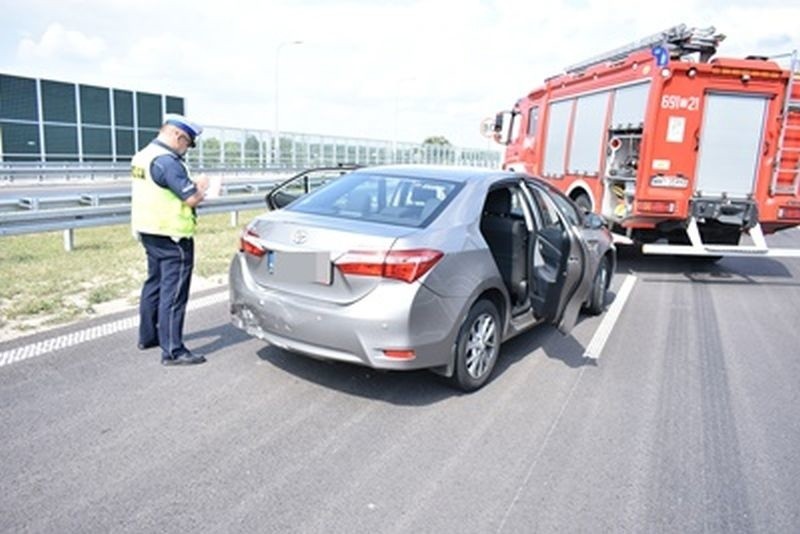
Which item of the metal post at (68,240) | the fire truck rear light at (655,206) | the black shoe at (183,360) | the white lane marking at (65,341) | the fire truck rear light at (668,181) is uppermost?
the fire truck rear light at (668,181)

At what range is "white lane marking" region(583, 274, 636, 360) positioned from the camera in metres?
5.38

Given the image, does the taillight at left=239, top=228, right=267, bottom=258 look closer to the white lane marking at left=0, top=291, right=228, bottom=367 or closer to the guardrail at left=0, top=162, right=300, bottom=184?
the white lane marking at left=0, top=291, right=228, bottom=367

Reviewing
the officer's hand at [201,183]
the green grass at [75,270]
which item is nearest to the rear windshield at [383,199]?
the officer's hand at [201,183]

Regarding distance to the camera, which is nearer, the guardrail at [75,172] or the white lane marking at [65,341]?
the white lane marking at [65,341]

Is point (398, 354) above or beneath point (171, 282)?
beneath

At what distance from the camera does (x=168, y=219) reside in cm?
438

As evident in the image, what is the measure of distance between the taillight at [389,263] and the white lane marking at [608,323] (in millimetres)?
2232

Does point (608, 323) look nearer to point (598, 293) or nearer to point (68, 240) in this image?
point (598, 293)

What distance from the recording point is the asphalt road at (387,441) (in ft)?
9.41

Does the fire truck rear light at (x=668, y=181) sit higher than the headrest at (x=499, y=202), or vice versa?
the fire truck rear light at (x=668, y=181)

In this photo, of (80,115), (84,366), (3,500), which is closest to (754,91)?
(84,366)

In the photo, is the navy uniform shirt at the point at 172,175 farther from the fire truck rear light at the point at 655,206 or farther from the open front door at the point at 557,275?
the fire truck rear light at the point at 655,206

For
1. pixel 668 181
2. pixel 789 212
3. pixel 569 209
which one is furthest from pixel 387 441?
pixel 789 212

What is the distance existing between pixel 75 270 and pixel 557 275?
5.79 meters
